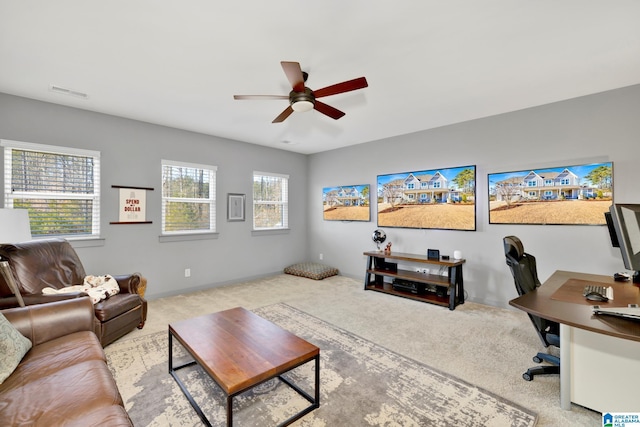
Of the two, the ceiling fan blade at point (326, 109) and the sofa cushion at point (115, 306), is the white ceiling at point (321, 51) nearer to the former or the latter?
the ceiling fan blade at point (326, 109)

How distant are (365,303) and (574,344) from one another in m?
2.45

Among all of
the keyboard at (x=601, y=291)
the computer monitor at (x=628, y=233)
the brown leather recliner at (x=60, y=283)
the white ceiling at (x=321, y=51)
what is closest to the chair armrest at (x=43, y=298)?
the brown leather recliner at (x=60, y=283)

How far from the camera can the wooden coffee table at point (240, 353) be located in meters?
1.57

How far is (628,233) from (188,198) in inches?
192

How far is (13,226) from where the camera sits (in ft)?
7.57

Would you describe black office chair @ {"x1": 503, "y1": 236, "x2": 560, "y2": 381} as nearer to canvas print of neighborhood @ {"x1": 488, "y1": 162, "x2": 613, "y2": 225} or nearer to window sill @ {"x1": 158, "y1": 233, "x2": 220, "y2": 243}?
canvas print of neighborhood @ {"x1": 488, "y1": 162, "x2": 613, "y2": 225}

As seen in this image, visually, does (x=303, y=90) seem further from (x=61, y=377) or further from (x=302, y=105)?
(x=61, y=377)

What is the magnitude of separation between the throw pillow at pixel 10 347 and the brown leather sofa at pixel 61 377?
0.04 meters

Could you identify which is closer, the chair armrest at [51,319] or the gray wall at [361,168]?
the chair armrest at [51,319]

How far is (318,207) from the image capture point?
6.17 m

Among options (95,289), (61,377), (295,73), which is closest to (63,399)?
(61,377)

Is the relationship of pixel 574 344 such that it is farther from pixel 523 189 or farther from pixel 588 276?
pixel 523 189

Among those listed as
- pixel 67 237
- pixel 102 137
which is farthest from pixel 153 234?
pixel 102 137

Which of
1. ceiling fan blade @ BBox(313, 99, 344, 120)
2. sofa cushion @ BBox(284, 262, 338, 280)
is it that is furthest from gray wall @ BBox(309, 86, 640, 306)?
ceiling fan blade @ BBox(313, 99, 344, 120)
